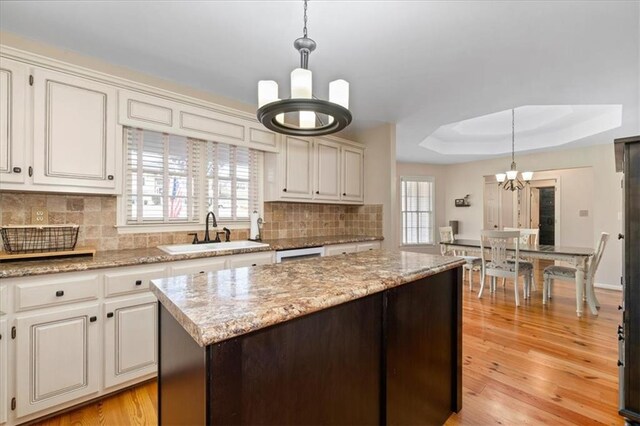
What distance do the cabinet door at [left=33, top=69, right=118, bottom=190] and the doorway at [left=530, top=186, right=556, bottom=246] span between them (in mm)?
8024

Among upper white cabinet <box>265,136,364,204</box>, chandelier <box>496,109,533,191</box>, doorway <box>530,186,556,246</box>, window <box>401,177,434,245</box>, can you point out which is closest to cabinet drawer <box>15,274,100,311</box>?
upper white cabinet <box>265,136,364,204</box>

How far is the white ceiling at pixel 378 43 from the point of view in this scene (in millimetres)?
1811

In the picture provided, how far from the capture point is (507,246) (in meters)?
4.03

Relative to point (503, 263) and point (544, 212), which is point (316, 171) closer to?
point (503, 263)

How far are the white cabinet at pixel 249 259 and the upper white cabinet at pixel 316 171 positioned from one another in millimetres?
815

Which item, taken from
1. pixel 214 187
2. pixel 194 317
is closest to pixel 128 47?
pixel 214 187

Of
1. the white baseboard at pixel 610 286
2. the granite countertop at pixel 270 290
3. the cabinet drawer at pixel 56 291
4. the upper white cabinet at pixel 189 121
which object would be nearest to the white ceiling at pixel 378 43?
the upper white cabinet at pixel 189 121

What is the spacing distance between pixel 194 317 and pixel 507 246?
438 cm

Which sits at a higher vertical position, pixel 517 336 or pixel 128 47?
pixel 128 47

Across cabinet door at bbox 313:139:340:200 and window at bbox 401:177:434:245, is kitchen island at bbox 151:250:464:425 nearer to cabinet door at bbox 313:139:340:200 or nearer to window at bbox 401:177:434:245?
cabinet door at bbox 313:139:340:200

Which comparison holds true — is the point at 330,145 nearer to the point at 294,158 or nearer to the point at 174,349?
the point at 294,158

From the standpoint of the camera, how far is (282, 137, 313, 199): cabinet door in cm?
339

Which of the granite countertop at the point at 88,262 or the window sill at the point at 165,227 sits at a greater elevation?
the window sill at the point at 165,227

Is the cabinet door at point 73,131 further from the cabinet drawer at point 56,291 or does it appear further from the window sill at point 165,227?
the cabinet drawer at point 56,291
